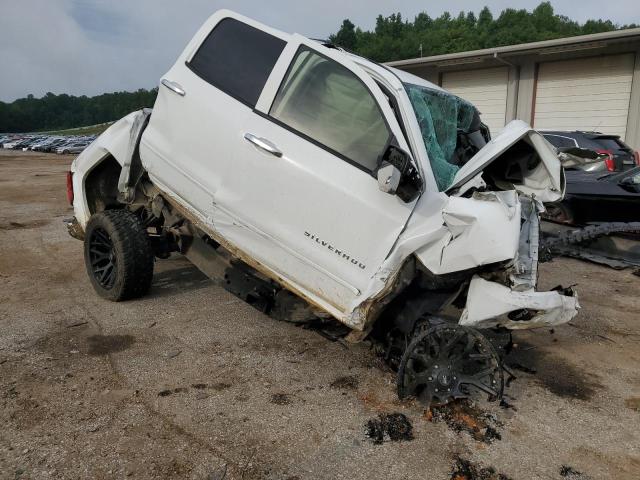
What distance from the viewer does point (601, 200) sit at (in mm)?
6855

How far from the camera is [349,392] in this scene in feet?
11.0

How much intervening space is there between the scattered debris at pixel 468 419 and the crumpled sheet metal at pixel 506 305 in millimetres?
548

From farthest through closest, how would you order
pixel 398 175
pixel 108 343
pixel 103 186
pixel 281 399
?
pixel 103 186 < pixel 108 343 < pixel 281 399 < pixel 398 175

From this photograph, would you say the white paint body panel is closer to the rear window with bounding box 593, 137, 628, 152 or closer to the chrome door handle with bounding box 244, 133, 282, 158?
the chrome door handle with bounding box 244, 133, 282, 158

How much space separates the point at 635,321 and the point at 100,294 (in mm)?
5010

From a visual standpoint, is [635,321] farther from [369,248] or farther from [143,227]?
[143,227]

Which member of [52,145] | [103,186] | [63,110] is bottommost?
[63,110]

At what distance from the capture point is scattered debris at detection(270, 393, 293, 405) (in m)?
3.19

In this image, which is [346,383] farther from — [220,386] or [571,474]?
[571,474]

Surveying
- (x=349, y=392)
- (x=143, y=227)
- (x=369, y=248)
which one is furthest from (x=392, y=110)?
(x=143, y=227)

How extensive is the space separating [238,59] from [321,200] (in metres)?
1.39

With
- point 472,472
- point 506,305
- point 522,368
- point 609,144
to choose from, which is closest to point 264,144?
point 506,305

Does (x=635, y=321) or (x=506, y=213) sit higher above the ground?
(x=506, y=213)

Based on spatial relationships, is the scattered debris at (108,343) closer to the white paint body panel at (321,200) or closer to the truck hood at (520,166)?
the white paint body panel at (321,200)
